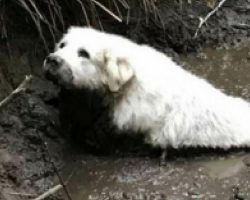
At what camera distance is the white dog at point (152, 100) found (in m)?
4.70

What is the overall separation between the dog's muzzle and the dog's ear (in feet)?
0.87

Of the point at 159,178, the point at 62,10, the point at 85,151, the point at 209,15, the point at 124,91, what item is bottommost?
the point at 159,178

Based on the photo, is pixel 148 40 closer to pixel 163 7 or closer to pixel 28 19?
pixel 163 7

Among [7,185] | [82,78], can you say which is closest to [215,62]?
[82,78]

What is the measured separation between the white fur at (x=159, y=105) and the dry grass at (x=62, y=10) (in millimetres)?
500

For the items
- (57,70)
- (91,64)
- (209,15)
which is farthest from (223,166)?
(209,15)

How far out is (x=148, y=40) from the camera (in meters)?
6.08

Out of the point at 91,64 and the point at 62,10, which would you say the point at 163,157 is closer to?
the point at 91,64

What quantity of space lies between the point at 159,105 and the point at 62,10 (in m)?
1.42

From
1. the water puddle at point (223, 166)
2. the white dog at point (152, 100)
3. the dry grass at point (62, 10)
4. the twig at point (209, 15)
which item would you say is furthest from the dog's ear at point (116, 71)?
the twig at point (209, 15)

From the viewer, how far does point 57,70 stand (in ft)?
15.1

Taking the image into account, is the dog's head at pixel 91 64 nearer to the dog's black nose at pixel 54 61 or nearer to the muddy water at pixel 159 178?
the dog's black nose at pixel 54 61

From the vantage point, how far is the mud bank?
14.5ft

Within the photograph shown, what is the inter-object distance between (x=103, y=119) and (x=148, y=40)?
145 centimetres
